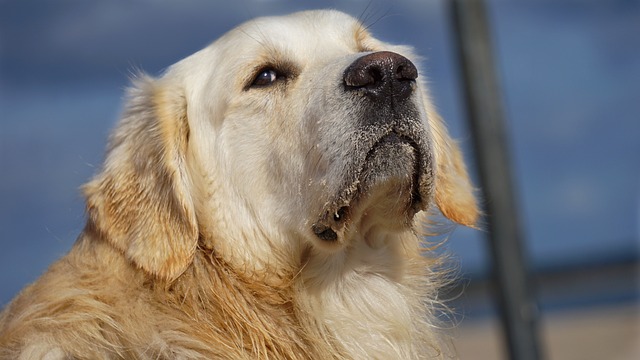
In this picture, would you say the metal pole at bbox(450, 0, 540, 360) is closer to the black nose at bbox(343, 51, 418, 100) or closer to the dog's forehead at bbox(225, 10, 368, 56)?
the dog's forehead at bbox(225, 10, 368, 56)

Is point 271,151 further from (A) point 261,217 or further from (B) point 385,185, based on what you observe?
(B) point 385,185

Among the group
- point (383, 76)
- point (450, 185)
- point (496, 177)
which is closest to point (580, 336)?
point (496, 177)

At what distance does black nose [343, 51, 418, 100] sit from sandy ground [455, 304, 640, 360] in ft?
26.4

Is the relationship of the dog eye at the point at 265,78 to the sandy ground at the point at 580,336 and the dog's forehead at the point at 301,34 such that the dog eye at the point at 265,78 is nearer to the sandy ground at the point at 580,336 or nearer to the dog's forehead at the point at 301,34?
the dog's forehead at the point at 301,34

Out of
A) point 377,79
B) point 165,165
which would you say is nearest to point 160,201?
point 165,165

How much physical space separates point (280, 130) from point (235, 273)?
663 mm

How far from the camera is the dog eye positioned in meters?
4.29

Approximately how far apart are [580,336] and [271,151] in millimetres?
14488

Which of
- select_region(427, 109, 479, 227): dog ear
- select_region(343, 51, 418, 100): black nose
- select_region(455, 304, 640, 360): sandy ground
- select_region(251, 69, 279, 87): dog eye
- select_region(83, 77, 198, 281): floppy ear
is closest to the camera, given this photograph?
select_region(343, 51, 418, 100): black nose

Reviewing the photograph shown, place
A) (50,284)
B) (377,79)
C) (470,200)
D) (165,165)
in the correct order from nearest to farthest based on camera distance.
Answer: (377,79)
(50,284)
(165,165)
(470,200)

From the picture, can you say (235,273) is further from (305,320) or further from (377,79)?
(377,79)

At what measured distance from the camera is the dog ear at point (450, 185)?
469 centimetres

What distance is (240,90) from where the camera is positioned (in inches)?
170

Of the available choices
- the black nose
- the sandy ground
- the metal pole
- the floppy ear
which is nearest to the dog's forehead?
the floppy ear
